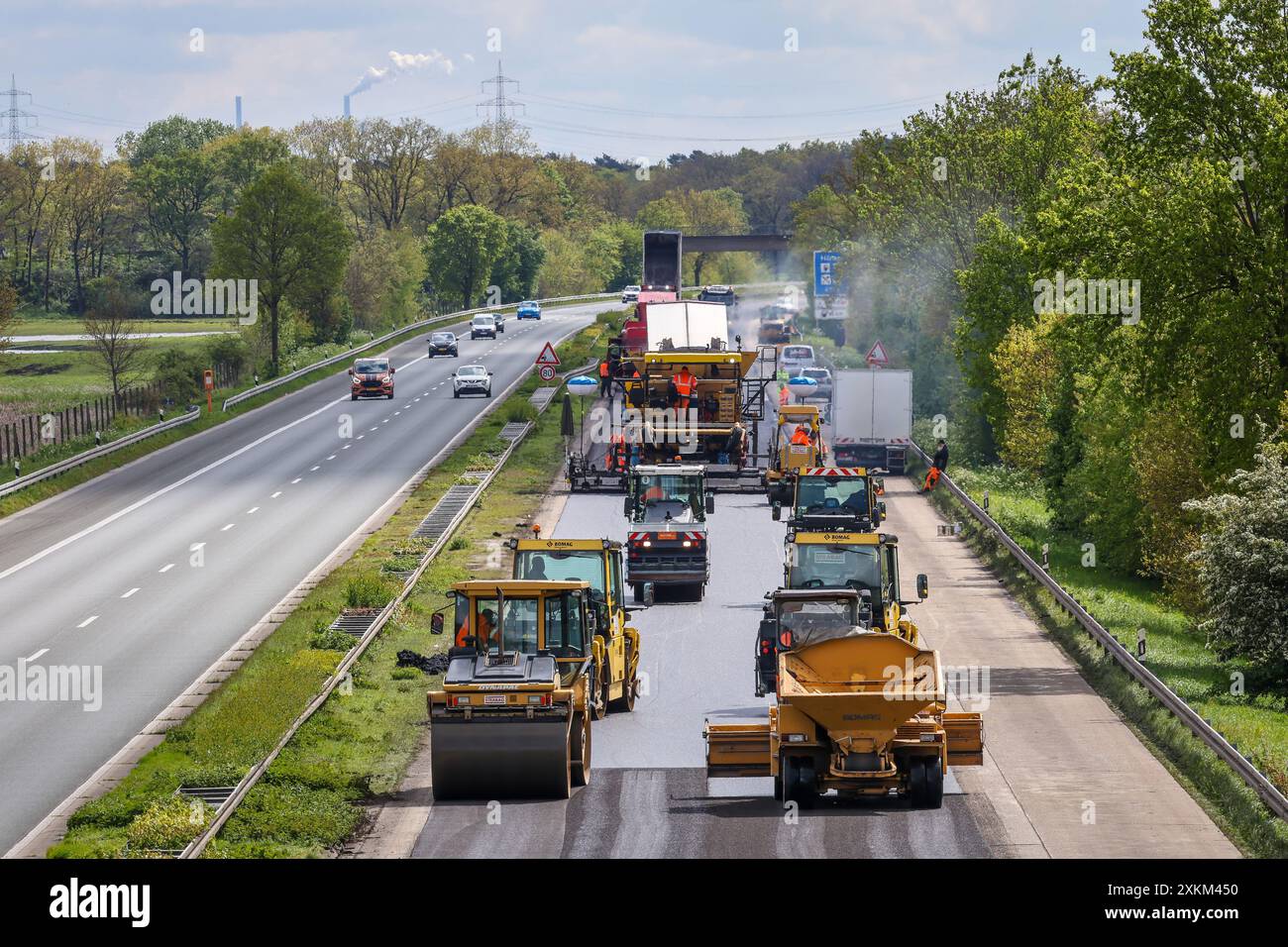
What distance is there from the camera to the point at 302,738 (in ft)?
83.5

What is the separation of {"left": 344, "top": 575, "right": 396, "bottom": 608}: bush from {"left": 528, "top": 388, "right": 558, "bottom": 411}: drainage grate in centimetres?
3909

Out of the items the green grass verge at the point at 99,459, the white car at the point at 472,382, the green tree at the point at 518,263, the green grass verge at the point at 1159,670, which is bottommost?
the green grass verge at the point at 1159,670

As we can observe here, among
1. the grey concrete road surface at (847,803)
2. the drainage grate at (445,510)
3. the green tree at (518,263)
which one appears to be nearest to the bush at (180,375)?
the drainage grate at (445,510)

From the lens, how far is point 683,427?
5338 centimetres

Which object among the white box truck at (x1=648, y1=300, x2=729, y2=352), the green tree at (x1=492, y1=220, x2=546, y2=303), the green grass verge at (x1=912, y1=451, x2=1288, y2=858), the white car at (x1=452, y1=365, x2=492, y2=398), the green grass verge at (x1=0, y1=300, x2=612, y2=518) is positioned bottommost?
the green grass verge at (x1=912, y1=451, x2=1288, y2=858)

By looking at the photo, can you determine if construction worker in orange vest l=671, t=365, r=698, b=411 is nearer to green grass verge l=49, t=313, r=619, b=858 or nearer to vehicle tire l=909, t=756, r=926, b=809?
green grass verge l=49, t=313, r=619, b=858

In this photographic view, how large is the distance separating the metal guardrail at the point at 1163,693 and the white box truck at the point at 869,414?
Answer: 49.1ft

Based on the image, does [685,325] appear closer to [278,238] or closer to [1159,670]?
[1159,670]

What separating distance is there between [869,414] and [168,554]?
2693 centimetres

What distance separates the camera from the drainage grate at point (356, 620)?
112 ft

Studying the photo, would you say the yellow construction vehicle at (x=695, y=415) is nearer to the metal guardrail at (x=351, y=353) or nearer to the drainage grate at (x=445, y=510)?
the drainage grate at (x=445, y=510)

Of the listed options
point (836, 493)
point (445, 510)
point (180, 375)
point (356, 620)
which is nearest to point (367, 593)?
point (356, 620)

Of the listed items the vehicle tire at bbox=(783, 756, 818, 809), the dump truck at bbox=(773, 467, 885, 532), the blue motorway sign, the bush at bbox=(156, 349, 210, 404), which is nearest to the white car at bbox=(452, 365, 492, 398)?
the bush at bbox=(156, 349, 210, 404)

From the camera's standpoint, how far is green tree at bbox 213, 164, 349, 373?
9412 centimetres
